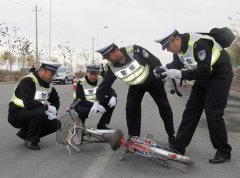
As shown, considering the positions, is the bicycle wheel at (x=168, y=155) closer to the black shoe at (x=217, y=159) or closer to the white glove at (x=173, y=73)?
the black shoe at (x=217, y=159)

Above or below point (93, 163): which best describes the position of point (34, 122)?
above

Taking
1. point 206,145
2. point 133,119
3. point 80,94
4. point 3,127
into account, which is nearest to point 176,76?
point 133,119

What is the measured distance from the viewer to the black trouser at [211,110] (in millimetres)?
5129

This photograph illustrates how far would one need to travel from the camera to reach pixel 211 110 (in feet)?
16.9

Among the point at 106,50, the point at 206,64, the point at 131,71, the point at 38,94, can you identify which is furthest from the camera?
the point at 38,94

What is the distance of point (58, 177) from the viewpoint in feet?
15.2

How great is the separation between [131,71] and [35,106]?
4.87 feet

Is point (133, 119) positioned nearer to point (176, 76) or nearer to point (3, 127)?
point (176, 76)

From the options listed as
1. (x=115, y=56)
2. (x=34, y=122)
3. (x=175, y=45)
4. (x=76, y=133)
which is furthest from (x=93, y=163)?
(x=175, y=45)

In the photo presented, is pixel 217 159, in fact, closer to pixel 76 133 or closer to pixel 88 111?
pixel 76 133

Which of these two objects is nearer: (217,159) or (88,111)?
(217,159)

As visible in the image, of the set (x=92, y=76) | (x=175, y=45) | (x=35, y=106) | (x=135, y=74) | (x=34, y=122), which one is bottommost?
(x=34, y=122)

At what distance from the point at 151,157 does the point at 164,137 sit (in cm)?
215

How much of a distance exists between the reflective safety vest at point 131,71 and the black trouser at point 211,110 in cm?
75
